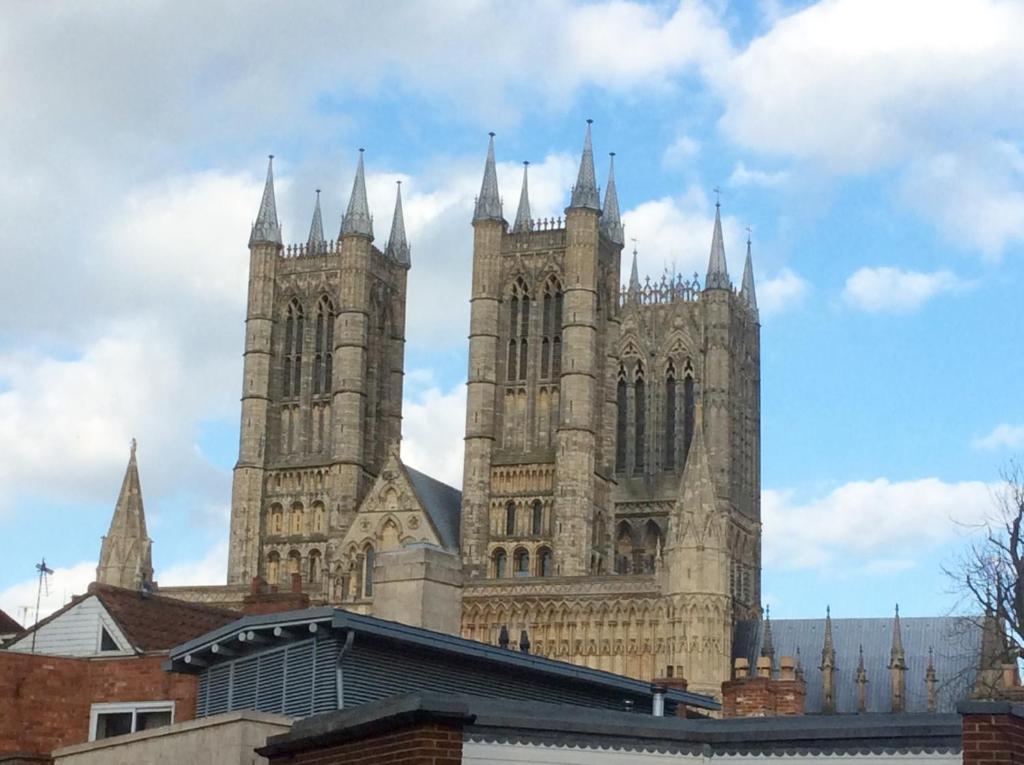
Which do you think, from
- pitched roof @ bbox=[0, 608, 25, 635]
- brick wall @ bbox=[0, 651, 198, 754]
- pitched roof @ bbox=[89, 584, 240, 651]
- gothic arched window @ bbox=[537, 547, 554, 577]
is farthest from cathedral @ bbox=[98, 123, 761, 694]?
brick wall @ bbox=[0, 651, 198, 754]

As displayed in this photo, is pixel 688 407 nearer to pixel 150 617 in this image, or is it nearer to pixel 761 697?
pixel 761 697

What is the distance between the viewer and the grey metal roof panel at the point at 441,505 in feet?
313

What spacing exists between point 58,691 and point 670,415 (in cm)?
7201

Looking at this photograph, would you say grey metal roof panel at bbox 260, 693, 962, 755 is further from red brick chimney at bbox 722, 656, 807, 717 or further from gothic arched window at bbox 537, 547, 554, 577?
gothic arched window at bbox 537, 547, 554, 577

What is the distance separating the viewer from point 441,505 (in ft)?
323

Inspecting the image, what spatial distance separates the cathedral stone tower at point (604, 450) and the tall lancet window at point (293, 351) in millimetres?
10147

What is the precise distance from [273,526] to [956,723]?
81727mm

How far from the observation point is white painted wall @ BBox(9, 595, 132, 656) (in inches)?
1277

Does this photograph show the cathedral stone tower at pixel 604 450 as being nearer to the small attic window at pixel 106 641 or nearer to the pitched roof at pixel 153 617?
the pitched roof at pixel 153 617

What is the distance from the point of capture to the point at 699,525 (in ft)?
283

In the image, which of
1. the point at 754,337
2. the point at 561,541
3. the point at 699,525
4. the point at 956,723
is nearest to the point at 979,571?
the point at 956,723

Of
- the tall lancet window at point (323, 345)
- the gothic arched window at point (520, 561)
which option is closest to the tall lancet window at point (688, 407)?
the gothic arched window at point (520, 561)

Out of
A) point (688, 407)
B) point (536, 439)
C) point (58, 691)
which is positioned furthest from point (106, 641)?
point (688, 407)

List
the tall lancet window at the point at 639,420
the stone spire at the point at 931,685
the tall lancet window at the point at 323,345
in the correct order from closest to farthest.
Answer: the stone spire at the point at 931,685
the tall lancet window at the point at 639,420
the tall lancet window at the point at 323,345
